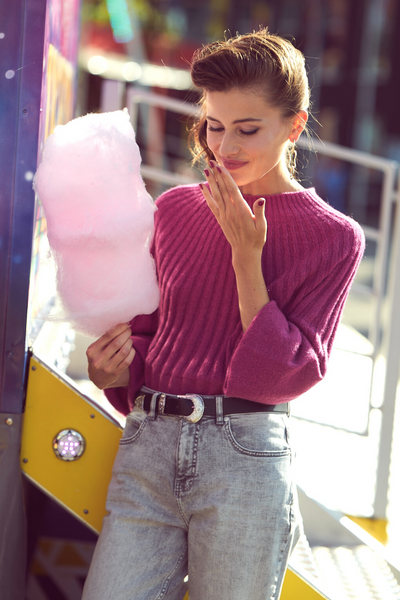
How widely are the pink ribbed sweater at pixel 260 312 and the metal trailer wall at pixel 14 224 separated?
292 mm

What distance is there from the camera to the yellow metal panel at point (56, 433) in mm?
1589

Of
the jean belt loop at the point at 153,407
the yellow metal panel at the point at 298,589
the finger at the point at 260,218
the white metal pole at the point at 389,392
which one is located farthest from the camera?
the white metal pole at the point at 389,392

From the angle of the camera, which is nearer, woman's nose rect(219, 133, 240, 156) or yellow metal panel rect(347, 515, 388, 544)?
woman's nose rect(219, 133, 240, 156)

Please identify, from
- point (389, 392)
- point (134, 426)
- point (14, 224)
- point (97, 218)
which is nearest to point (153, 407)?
point (134, 426)

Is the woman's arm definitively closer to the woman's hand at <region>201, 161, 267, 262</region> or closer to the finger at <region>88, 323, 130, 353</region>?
the woman's hand at <region>201, 161, 267, 262</region>

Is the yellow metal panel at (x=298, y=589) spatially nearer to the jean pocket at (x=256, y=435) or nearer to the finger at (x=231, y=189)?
the jean pocket at (x=256, y=435)

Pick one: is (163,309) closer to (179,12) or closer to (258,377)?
(258,377)

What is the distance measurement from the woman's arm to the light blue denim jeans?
0.79 ft

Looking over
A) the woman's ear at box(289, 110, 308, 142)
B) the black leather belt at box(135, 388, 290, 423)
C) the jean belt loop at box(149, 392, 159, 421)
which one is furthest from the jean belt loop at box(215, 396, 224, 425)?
the woman's ear at box(289, 110, 308, 142)

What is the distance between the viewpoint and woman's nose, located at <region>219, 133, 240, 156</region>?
138 cm

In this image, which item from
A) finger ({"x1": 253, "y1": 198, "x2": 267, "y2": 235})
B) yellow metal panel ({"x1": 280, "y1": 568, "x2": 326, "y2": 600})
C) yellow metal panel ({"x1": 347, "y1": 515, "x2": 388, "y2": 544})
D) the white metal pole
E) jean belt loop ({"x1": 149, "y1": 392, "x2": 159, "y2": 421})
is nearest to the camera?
finger ({"x1": 253, "y1": 198, "x2": 267, "y2": 235})

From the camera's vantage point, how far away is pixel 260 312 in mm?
1312

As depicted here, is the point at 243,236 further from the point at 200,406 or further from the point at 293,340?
the point at 200,406

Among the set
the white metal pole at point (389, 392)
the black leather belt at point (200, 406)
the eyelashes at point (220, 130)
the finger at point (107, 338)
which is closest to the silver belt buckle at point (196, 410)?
the black leather belt at point (200, 406)
